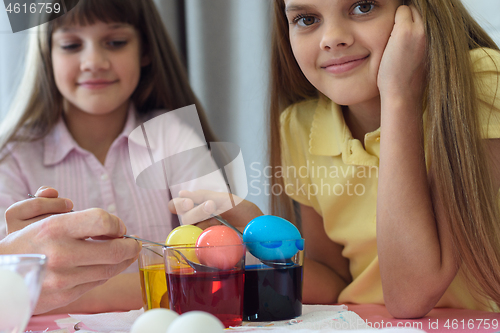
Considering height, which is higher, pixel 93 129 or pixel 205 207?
pixel 93 129

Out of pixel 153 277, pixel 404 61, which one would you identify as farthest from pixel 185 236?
pixel 404 61

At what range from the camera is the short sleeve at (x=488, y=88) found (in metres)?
0.66

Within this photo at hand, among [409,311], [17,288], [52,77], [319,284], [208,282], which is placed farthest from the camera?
[52,77]

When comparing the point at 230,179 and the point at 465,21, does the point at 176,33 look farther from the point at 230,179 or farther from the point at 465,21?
the point at 465,21

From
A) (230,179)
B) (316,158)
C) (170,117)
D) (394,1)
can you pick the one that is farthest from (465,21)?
(170,117)

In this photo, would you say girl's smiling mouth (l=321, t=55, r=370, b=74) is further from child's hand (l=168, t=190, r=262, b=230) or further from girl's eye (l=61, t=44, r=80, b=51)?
girl's eye (l=61, t=44, r=80, b=51)

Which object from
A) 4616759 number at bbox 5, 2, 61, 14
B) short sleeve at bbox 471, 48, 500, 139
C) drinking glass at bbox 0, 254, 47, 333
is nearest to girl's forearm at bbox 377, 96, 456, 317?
short sleeve at bbox 471, 48, 500, 139

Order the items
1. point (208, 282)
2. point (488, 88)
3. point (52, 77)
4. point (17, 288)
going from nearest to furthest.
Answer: point (17, 288) < point (208, 282) < point (488, 88) < point (52, 77)

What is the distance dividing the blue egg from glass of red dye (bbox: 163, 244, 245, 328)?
0.15 feet

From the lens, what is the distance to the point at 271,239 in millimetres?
525

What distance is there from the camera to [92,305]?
2.22ft

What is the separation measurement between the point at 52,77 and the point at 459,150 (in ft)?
2.84

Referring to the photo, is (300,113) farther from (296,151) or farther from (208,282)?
(208,282)

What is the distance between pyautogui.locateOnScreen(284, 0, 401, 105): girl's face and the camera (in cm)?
70
